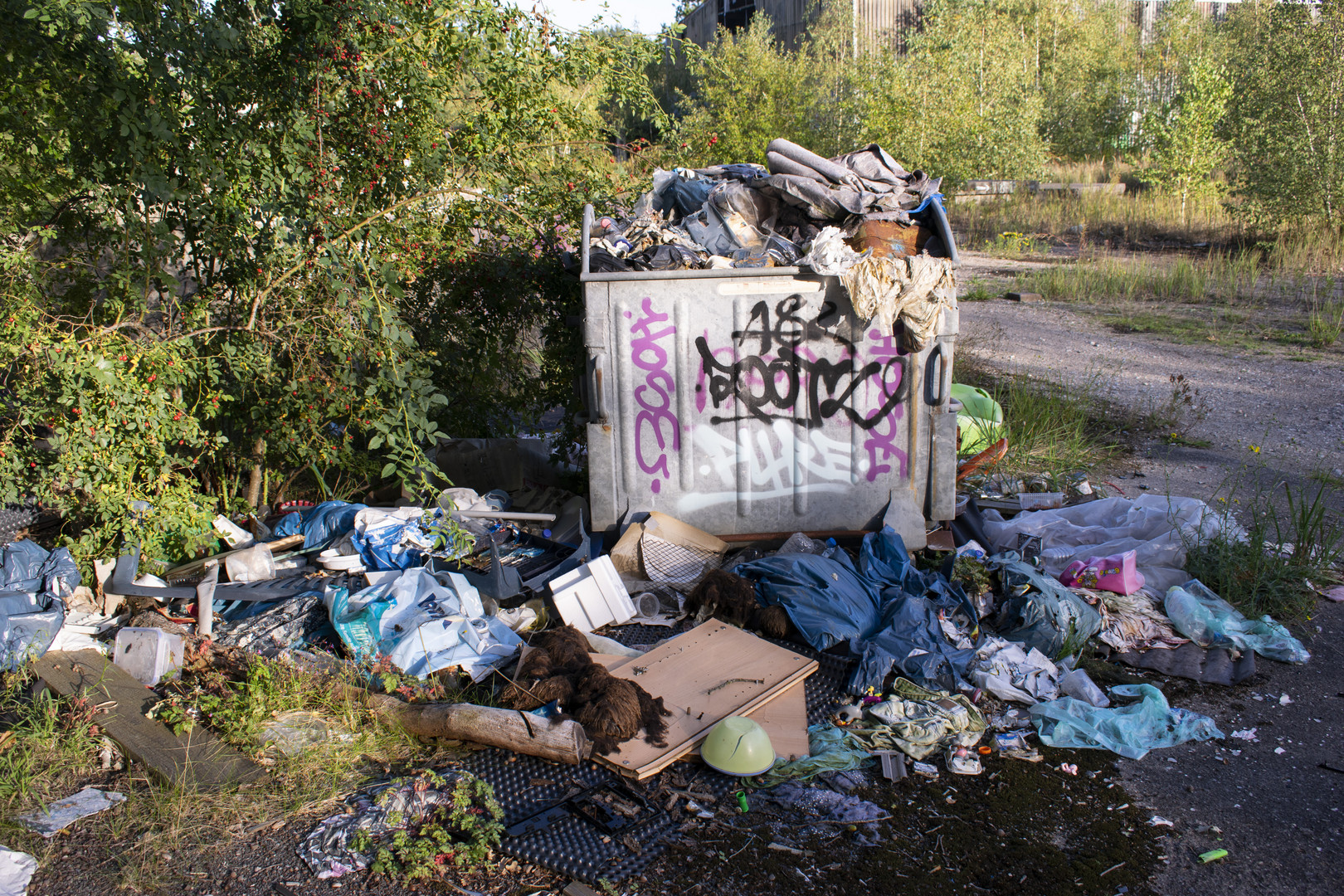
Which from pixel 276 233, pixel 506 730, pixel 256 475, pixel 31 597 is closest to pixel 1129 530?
pixel 506 730

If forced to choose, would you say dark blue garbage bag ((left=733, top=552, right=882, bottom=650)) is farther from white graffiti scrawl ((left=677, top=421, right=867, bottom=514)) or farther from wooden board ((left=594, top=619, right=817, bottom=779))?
white graffiti scrawl ((left=677, top=421, right=867, bottom=514))

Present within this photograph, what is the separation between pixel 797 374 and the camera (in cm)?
424

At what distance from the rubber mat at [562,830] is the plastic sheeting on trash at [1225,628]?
2.63 m

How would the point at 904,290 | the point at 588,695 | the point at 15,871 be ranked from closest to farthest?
the point at 15,871 → the point at 588,695 → the point at 904,290

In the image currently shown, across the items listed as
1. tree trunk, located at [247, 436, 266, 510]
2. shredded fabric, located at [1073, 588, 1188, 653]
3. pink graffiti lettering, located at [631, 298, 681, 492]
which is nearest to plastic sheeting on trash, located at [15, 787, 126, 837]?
tree trunk, located at [247, 436, 266, 510]

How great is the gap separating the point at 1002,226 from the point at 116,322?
16.3 meters

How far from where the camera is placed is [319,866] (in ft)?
8.47

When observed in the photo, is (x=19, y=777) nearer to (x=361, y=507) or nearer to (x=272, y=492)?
(x=361, y=507)

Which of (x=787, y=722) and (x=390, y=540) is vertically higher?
(x=390, y=540)

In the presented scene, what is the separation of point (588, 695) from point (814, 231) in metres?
2.66

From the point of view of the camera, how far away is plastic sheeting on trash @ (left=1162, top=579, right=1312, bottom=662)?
377cm

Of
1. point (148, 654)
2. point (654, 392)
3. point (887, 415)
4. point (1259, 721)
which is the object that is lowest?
point (1259, 721)

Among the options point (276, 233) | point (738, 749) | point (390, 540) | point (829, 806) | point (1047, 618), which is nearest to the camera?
point (829, 806)

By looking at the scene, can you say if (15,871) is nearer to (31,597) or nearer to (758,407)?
(31,597)
